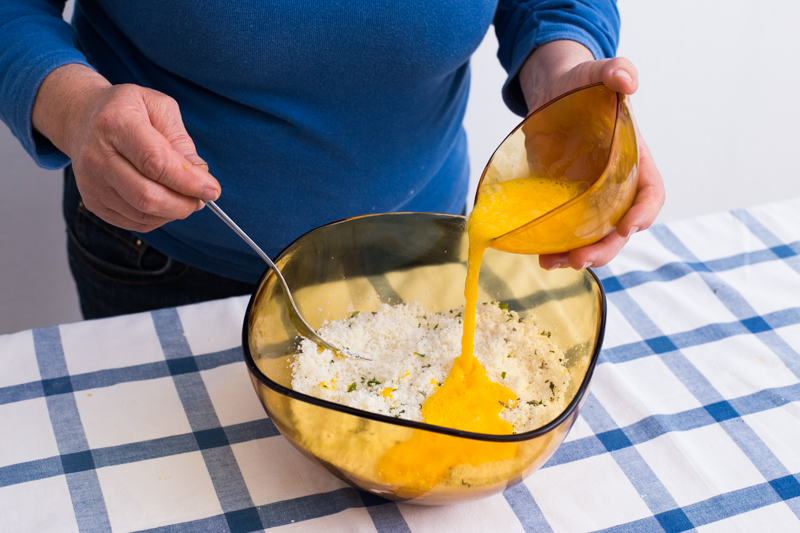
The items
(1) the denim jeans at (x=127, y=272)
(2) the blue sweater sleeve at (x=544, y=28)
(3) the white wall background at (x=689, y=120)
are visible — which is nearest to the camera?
(2) the blue sweater sleeve at (x=544, y=28)

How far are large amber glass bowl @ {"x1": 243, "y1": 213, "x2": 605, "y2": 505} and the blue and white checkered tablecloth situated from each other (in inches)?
3.8

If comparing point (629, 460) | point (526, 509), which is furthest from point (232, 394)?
point (629, 460)

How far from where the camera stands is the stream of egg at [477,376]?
651mm

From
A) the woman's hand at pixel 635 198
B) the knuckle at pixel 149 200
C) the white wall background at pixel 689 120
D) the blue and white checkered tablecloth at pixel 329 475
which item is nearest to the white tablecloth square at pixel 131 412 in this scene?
the blue and white checkered tablecloth at pixel 329 475

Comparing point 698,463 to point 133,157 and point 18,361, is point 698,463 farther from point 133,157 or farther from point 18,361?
point 18,361

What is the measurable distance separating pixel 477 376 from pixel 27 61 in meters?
0.70

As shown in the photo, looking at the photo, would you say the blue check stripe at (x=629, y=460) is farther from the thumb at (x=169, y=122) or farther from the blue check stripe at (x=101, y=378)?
the thumb at (x=169, y=122)

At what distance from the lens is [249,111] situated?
1.02 metres

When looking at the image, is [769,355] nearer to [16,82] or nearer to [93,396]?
[93,396]

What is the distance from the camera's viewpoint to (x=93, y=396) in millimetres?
878

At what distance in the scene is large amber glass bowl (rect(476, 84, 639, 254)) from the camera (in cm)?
67

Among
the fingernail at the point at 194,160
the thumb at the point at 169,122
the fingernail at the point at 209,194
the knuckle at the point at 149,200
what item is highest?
the thumb at the point at 169,122

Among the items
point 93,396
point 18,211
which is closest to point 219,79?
point 93,396

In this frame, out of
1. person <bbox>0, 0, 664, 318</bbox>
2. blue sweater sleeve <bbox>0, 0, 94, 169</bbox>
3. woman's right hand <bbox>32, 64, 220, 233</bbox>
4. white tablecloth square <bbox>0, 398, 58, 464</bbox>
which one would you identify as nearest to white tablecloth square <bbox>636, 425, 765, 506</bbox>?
person <bbox>0, 0, 664, 318</bbox>
